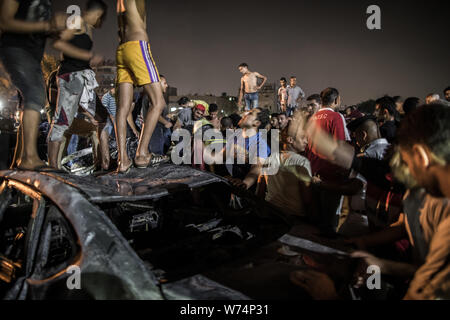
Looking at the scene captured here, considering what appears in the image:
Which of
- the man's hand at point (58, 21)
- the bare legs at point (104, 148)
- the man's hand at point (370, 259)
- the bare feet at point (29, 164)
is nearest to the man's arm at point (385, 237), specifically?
the man's hand at point (370, 259)

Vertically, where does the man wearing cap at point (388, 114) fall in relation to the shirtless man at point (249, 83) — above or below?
below

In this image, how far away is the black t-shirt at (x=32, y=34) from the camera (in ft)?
8.57

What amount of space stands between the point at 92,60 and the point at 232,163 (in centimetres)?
269

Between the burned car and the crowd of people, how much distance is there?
339mm

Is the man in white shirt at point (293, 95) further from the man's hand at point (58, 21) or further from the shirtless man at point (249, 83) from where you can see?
the man's hand at point (58, 21)

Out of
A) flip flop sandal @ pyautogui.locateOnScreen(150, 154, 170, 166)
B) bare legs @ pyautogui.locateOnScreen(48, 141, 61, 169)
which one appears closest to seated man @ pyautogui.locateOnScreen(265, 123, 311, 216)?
flip flop sandal @ pyautogui.locateOnScreen(150, 154, 170, 166)

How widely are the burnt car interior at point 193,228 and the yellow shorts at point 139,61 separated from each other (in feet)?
4.32

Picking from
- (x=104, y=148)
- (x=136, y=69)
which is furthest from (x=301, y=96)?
(x=136, y=69)

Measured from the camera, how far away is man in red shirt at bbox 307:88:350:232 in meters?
3.74

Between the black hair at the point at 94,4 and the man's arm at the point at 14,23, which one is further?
the black hair at the point at 94,4

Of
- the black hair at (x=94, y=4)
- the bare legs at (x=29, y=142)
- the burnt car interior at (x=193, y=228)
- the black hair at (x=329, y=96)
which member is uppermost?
the black hair at (x=94, y=4)

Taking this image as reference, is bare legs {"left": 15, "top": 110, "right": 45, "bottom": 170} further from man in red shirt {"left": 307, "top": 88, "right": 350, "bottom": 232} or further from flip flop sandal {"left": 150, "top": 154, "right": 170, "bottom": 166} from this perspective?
man in red shirt {"left": 307, "top": 88, "right": 350, "bottom": 232}

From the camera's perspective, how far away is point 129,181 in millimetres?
2289
